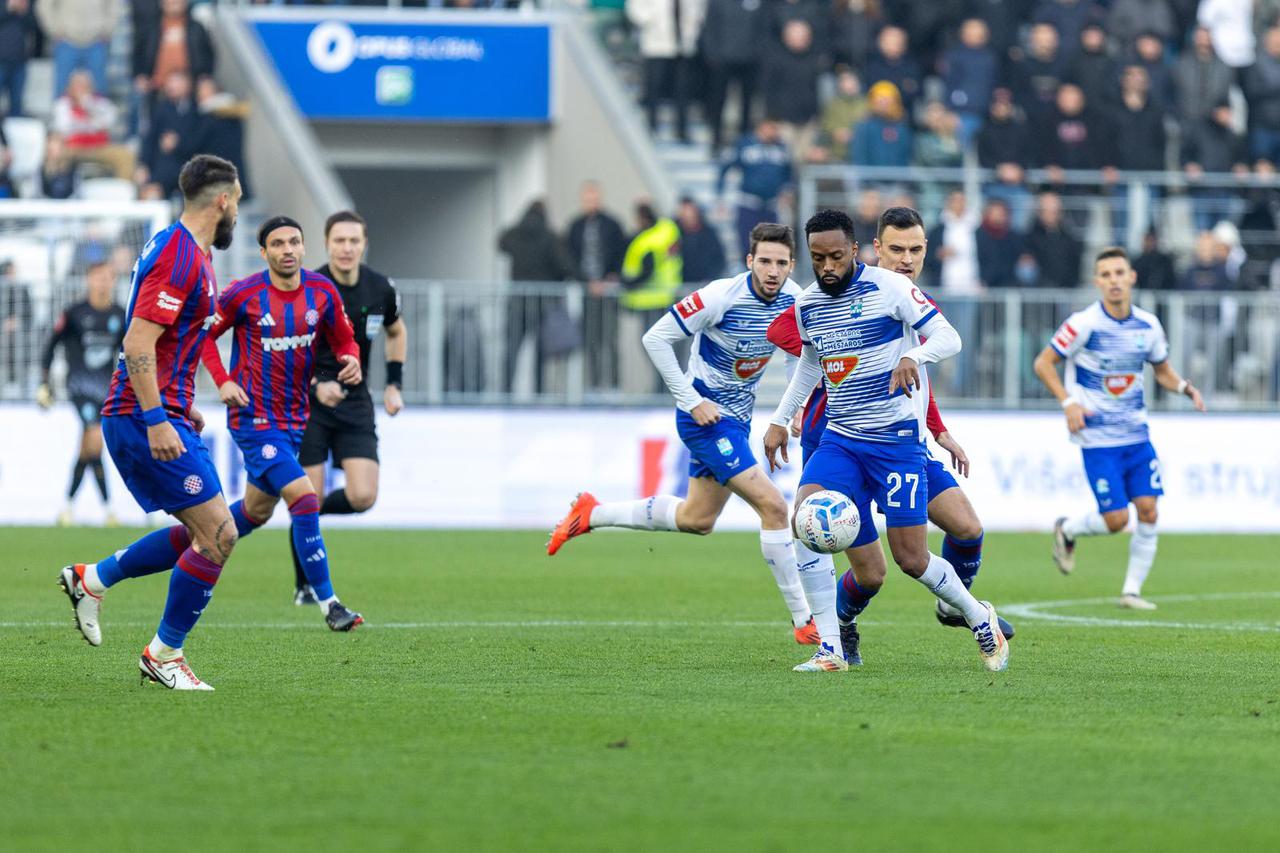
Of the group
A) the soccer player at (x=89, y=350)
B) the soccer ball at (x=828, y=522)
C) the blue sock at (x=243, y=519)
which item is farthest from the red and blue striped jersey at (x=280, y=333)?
the soccer player at (x=89, y=350)

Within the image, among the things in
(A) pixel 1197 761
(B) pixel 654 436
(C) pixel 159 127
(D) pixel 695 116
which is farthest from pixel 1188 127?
(A) pixel 1197 761

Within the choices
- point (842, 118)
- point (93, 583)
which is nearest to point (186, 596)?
point (93, 583)

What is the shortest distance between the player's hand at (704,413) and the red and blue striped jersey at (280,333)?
2.00m

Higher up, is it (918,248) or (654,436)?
(918,248)

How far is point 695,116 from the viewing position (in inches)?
1095

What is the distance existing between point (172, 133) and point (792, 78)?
7.10m

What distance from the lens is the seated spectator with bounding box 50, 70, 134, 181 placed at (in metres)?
24.8

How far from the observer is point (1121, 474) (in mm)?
14352

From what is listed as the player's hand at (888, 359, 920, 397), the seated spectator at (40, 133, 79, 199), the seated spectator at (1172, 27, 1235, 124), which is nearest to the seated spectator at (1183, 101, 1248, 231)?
the seated spectator at (1172, 27, 1235, 124)

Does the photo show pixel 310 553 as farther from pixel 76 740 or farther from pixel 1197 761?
pixel 1197 761

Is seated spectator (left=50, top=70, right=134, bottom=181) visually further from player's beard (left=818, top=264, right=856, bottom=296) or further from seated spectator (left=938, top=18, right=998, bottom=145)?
player's beard (left=818, top=264, right=856, bottom=296)

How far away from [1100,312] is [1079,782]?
834 centimetres

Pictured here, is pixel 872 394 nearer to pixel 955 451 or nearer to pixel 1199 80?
pixel 955 451

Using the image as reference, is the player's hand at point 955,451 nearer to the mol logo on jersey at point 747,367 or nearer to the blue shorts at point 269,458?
the mol logo on jersey at point 747,367
